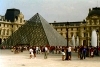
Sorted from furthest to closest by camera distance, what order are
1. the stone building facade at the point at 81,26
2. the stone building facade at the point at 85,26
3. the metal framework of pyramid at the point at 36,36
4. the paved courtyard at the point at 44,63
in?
the stone building facade at the point at 85,26, the stone building facade at the point at 81,26, the metal framework of pyramid at the point at 36,36, the paved courtyard at the point at 44,63

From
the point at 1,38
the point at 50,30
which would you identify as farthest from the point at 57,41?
the point at 1,38

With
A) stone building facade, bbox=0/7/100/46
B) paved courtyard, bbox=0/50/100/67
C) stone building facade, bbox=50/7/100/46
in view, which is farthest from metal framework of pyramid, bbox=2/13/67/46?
stone building facade, bbox=0/7/100/46

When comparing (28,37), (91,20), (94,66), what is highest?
(91,20)

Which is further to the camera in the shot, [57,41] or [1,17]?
[1,17]

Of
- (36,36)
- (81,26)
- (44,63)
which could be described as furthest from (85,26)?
(44,63)

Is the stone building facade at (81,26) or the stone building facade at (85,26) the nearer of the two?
the stone building facade at (81,26)

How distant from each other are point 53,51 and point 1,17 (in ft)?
182

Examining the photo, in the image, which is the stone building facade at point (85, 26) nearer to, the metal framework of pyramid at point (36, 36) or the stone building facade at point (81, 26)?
the stone building facade at point (81, 26)

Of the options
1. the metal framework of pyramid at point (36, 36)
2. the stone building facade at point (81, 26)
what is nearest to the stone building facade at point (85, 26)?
the stone building facade at point (81, 26)

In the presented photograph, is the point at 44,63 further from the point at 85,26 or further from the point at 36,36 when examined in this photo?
the point at 85,26

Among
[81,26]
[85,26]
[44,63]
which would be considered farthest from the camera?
[81,26]

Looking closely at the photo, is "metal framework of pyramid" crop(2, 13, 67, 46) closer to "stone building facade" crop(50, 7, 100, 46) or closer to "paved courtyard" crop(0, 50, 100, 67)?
"paved courtyard" crop(0, 50, 100, 67)

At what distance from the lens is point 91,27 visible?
3531 inches

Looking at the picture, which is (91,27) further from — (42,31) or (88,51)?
(88,51)
